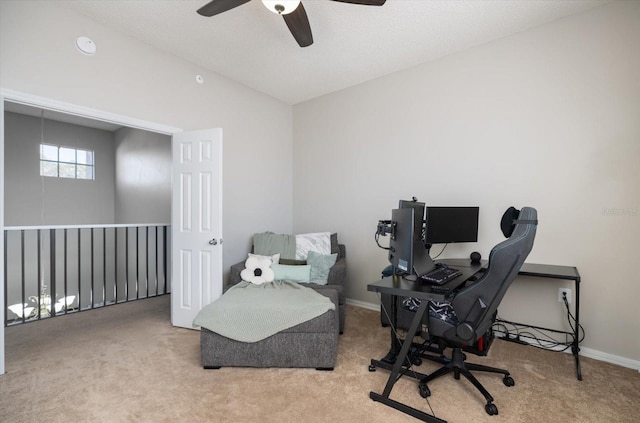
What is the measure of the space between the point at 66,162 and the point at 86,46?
14.0ft

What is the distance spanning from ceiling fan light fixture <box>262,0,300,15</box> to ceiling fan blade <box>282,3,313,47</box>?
1.8 inches

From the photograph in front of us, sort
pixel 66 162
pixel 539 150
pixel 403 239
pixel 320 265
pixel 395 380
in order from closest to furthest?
pixel 395 380
pixel 403 239
pixel 539 150
pixel 320 265
pixel 66 162

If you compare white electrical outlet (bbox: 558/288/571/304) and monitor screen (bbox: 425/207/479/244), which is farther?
monitor screen (bbox: 425/207/479/244)

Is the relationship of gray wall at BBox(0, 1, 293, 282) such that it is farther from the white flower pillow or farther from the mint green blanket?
the mint green blanket

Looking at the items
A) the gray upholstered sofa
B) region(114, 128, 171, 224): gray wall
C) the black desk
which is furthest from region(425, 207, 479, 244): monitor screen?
region(114, 128, 171, 224): gray wall

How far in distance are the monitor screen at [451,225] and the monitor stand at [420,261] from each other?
515 millimetres

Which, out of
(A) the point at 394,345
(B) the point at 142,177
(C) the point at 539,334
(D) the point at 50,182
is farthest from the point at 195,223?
(D) the point at 50,182

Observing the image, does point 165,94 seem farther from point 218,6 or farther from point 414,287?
point 414,287

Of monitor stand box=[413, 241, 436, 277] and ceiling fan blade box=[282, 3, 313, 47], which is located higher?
ceiling fan blade box=[282, 3, 313, 47]

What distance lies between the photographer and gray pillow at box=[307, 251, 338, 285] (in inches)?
123

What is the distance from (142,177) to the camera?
551 cm

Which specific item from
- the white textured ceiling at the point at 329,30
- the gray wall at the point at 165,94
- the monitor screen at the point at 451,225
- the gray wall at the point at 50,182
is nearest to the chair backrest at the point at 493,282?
the monitor screen at the point at 451,225

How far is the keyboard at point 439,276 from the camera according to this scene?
1.86 meters

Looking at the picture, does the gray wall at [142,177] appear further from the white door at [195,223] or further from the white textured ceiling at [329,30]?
the white textured ceiling at [329,30]
